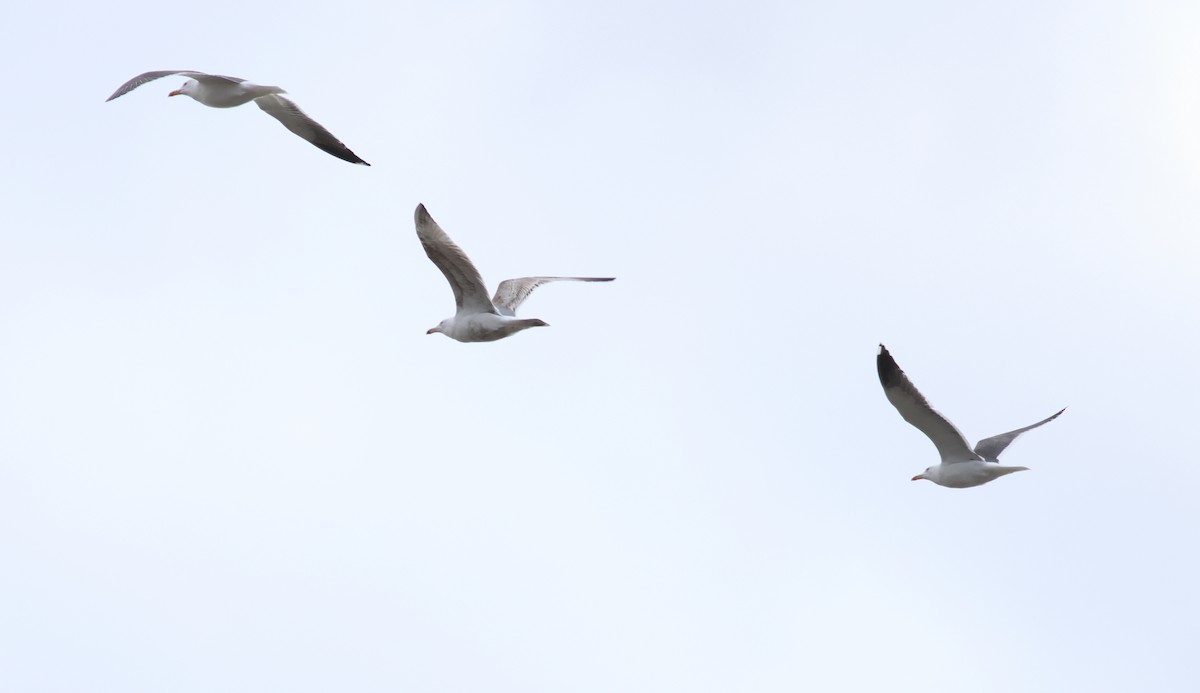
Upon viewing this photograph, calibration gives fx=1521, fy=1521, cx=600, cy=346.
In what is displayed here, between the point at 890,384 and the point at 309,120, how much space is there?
7.90 m

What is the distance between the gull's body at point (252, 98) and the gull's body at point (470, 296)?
2.92 metres

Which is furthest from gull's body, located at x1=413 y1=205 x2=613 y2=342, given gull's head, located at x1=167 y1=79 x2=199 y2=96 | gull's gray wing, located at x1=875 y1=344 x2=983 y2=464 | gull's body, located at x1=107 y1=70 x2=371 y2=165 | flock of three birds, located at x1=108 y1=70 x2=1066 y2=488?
gull's head, located at x1=167 y1=79 x2=199 y2=96

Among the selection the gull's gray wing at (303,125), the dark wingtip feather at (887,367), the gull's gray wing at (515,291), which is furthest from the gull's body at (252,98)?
the dark wingtip feather at (887,367)

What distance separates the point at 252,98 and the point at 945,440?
8.91 metres

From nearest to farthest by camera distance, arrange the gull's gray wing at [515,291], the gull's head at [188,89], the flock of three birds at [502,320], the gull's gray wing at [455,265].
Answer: the gull's gray wing at [455,265]
the flock of three birds at [502,320]
the gull's gray wing at [515,291]
the gull's head at [188,89]

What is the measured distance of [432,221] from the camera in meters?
15.8

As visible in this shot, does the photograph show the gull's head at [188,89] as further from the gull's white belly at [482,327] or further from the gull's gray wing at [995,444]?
the gull's gray wing at [995,444]

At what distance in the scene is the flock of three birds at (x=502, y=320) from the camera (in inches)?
634

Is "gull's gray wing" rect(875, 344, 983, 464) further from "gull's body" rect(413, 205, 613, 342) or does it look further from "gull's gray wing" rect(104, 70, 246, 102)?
"gull's gray wing" rect(104, 70, 246, 102)

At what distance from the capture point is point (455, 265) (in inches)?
637

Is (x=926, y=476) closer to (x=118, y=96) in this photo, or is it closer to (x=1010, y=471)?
(x=1010, y=471)

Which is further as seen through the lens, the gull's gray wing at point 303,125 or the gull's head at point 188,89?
the gull's gray wing at point 303,125

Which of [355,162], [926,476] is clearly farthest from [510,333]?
[926,476]

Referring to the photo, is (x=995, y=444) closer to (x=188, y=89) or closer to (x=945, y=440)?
(x=945, y=440)
